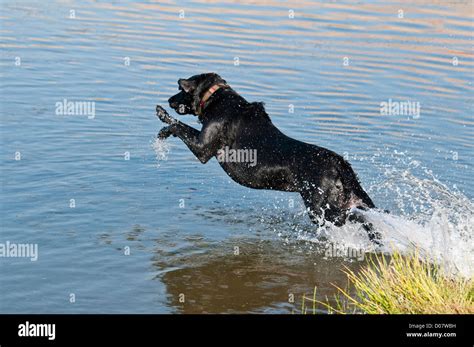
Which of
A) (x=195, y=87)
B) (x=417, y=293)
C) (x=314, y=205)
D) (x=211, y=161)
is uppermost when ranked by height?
(x=195, y=87)

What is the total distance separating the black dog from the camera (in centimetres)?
835

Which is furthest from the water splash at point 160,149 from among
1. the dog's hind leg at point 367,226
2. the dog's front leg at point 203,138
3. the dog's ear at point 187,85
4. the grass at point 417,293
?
the grass at point 417,293

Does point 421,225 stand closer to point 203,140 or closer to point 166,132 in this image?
point 203,140

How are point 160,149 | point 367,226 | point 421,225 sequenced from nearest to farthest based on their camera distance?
point 367,226 → point 421,225 → point 160,149

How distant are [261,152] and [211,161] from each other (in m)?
2.40

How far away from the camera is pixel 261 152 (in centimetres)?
869

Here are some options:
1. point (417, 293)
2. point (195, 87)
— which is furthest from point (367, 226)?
point (417, 293)

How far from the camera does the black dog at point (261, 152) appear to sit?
27.4 ft

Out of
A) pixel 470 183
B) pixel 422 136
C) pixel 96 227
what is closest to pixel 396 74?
pixel 422 136

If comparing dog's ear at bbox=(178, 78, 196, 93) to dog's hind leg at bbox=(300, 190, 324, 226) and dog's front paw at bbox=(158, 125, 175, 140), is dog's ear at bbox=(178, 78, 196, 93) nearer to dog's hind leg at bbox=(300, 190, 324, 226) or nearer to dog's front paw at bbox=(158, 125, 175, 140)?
dog's front paw at bbox=(158, 125, 175, 140)

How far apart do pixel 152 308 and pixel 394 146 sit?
5.48 meters

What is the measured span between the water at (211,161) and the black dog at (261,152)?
0.36 metres

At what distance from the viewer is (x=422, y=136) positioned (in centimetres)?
1219

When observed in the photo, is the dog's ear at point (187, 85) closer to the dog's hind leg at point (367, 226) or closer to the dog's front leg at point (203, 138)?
the dog's front leg at point (203, 138)
